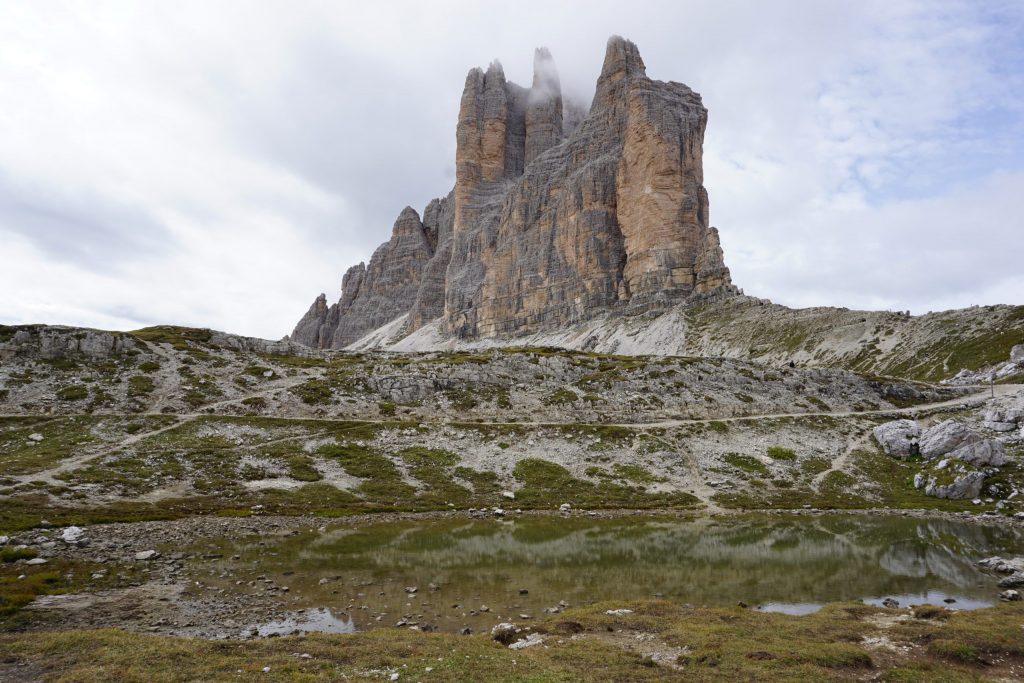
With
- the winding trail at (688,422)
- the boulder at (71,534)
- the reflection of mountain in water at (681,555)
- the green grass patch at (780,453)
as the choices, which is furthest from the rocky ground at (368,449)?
the reflection of mountain in water at (681,555)

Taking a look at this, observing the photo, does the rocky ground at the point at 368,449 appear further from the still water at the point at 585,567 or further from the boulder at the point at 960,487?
→ the still water at the point at 585,567

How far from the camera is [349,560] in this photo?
3106 centimetres

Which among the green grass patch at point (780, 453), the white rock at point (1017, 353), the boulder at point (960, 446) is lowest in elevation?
the green grass patch at point (780, 453)

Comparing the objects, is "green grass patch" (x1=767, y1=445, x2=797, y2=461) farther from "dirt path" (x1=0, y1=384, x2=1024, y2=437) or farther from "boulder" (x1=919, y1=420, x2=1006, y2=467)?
"boulder" (x1=919, y1=420, x2=1006, y2=467)

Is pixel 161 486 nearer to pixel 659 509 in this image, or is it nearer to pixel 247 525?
pixel 247 525

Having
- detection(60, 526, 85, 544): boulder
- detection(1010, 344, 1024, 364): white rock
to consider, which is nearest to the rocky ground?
detection(60, 526, 85, 544): boulder

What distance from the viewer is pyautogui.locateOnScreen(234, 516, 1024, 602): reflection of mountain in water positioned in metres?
27.9

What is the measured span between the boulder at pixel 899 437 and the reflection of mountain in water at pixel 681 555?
2217 centimetres

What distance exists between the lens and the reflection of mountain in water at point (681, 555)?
27.9 metres

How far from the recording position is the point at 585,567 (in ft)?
102

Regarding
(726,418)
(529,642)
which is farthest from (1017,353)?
(529,642)

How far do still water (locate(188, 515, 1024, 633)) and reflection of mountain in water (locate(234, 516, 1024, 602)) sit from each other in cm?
12

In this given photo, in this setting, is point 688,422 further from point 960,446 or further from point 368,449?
point 368,449

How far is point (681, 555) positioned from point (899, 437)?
49923 mm
